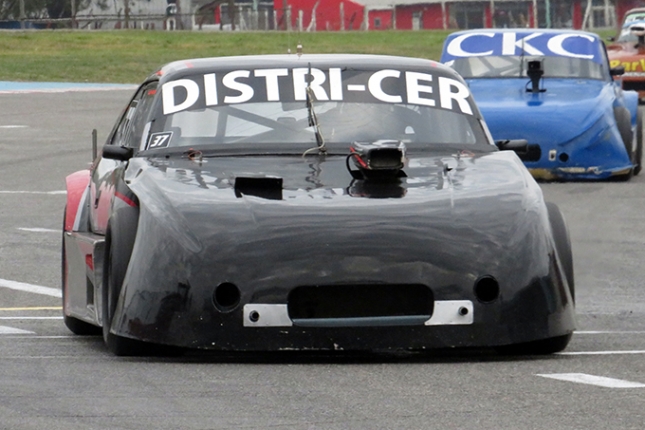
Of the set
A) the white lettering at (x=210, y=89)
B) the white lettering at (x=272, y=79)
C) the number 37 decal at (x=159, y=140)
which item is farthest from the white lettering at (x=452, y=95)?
the number 37 decal at (x=159, y=140)

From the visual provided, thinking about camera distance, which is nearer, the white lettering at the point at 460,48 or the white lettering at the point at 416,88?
the white lettering at the point at 416,88

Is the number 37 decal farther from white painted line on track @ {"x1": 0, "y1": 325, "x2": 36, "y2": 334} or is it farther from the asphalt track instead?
white painted line on track @ {"x1": 0, "y1": 325, "x2": 36, "y2": 334}

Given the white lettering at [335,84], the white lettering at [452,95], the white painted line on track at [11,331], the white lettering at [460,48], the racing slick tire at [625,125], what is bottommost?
the racing slick tire at [625,125]

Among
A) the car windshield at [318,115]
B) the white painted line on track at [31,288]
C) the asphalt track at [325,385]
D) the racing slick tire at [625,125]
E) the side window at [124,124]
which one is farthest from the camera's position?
the racing slick tire at [625,125]

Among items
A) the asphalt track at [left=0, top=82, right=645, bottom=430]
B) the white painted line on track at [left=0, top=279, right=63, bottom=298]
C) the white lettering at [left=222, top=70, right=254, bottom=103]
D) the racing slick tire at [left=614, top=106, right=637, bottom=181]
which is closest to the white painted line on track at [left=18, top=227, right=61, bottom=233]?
the white painted line on track at [left=0, top=279, right=63, bottom=298]

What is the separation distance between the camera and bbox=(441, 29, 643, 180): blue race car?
1550 cm

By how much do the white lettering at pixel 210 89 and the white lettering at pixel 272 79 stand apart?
206 mm

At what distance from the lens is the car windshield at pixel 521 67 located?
16.7 m

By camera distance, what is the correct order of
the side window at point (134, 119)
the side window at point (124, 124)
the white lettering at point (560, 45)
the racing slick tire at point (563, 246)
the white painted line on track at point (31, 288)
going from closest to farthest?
1. the racing slick tire at point (563, 246)
2. the side window at point (134, 119)
3. the side window at point (124, 124)
4. the white painted line on track at point (31, 288)
5. the white lettering at point (560, 45)

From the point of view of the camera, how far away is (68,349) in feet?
22.9

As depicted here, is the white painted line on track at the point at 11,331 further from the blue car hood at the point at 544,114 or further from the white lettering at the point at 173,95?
the blue car hood at the point at 544,114

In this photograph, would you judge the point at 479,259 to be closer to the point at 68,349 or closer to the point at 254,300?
the point at 254,300

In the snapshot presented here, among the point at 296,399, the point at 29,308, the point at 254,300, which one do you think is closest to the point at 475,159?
the point at 254,300

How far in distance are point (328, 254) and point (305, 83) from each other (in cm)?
168
